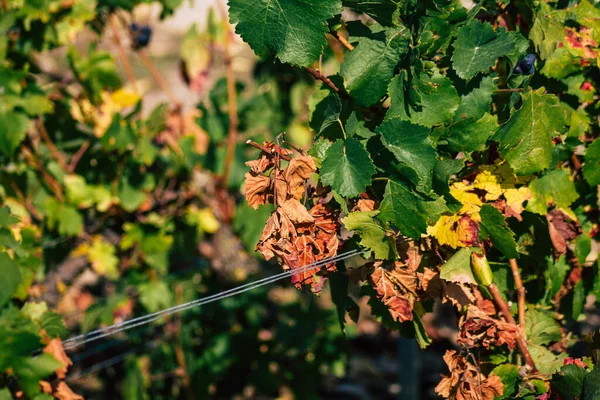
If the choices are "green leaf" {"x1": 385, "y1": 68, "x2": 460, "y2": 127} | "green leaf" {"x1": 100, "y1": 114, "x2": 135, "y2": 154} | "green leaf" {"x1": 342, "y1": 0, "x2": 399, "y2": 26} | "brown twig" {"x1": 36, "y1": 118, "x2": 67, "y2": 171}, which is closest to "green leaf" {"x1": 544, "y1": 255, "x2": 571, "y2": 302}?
"green leaf" {"x1": 385, "y1": 68, "x2": 460, "y2": 127}

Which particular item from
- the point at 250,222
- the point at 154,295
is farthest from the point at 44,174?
the point at 250,222

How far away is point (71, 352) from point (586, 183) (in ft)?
10.5

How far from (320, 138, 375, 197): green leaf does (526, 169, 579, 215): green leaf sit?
0.45 meters

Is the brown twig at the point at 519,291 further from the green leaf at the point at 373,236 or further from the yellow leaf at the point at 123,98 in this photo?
the yellow leaf at the point at 123,98

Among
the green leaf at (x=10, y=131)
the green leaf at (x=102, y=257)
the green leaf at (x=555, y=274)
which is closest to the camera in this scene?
the green leaf at (x=555, y=274)

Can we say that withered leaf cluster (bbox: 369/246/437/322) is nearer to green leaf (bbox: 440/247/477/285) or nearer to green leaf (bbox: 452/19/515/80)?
green leaf (bbox: 440/247/477/285)

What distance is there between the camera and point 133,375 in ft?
10.1

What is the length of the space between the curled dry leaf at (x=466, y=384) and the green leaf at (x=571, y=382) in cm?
12

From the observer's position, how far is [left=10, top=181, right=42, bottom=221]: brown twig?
2.76 metres

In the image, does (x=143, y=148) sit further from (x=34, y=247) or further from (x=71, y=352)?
(x=71, y=352)

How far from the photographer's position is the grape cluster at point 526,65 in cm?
134

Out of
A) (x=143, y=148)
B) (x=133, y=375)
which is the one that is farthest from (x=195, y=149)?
(x=133, y=375)

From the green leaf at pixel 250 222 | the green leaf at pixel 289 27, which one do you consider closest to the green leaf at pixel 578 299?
the green leaf at pixel 289 27

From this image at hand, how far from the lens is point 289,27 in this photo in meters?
1.20
